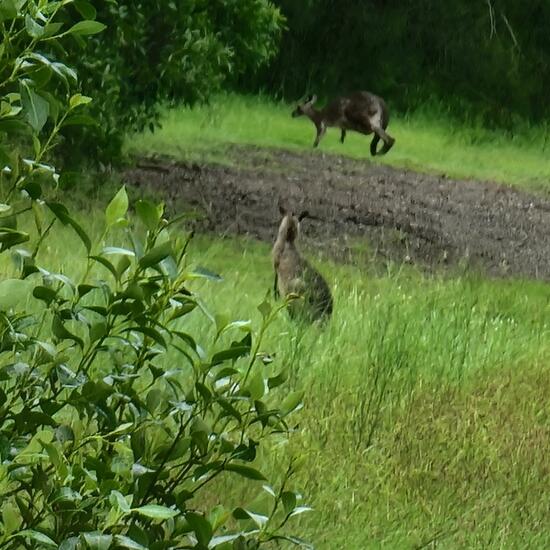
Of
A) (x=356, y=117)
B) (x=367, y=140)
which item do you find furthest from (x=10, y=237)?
(x=367, y=140)

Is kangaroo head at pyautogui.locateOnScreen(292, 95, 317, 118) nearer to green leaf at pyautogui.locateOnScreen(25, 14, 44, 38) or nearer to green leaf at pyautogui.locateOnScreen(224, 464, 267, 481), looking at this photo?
green leaf at pyautogui.locateOnScreen(224, 464, 267, 481)

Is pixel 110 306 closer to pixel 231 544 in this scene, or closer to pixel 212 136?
pixel 231 544

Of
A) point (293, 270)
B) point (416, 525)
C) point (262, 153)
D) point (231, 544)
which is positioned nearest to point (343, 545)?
point (416, 525)

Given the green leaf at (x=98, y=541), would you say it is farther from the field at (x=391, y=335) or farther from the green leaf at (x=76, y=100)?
the green leaf at (x=76, y=100)

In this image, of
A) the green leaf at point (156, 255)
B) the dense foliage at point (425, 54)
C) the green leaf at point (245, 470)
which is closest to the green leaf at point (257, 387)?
Answer: the green leaf at point (245, 470)

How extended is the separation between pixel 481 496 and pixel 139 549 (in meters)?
2.09

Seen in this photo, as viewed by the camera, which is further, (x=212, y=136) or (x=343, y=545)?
(x=212, y=136)

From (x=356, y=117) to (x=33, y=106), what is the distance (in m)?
8.77

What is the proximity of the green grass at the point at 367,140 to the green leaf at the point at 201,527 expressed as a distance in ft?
22.3

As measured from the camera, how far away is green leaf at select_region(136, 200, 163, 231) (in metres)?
1.90

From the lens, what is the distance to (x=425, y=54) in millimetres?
12164

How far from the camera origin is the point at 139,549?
5.93 ft

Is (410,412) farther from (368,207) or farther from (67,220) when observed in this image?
(368,207)

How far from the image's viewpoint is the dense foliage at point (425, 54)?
→ 37.9 feet
